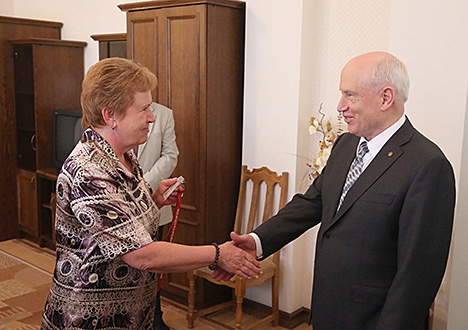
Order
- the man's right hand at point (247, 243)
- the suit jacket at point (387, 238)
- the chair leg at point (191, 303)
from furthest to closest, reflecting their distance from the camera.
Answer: the chair leg at point (191, 303) < the man's right hand at point (247, 243) < the suit jacket at point (387, 238)

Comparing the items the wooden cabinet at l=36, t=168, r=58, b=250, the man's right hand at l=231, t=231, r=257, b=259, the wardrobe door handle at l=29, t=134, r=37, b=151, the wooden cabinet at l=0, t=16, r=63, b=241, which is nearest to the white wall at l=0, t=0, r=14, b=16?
the wooden cabinet at l=0, t=16, r=63, b=241

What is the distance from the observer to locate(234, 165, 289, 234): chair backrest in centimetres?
359

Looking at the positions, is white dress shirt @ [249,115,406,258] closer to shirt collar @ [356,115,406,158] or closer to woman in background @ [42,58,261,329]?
shirt collar @ [356,115,406,158]

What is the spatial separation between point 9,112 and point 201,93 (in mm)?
2800

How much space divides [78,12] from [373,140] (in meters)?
4.32

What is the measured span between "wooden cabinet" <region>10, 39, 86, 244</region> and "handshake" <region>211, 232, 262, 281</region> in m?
3.60

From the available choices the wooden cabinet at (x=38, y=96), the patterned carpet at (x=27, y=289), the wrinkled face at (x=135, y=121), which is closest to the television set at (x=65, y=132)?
the wooden cabinet at (x=38, y=96)

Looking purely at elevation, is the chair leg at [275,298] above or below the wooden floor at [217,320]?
above

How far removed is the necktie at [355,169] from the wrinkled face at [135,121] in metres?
0.78

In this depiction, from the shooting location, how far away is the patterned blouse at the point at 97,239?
173 cm

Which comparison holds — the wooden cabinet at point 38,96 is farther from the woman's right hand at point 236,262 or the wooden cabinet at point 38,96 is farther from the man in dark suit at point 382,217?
the man in dark suit at point 382,217

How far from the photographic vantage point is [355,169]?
1.97m

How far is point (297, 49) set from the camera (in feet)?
11.3

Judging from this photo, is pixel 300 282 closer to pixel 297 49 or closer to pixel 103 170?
pixel 297 49
